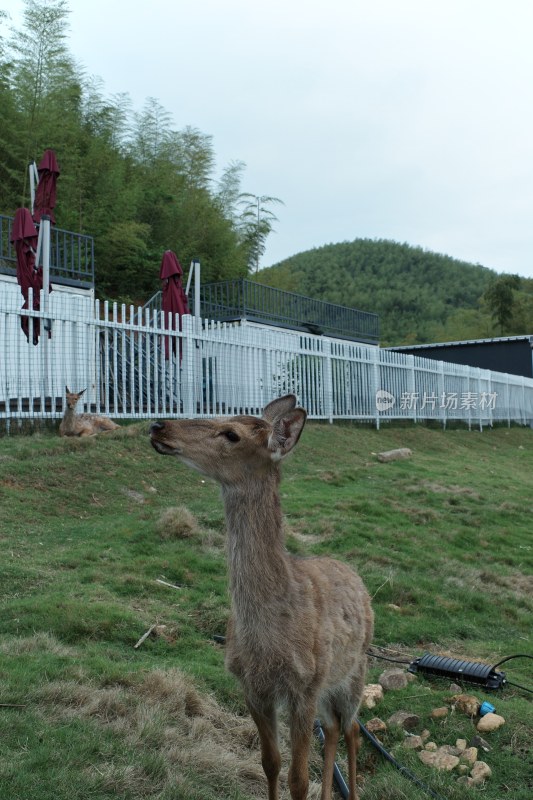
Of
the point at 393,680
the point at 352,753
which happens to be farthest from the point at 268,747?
the point at 393,680

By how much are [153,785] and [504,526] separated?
7.44 meters

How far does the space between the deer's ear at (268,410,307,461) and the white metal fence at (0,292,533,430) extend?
817 centimetres

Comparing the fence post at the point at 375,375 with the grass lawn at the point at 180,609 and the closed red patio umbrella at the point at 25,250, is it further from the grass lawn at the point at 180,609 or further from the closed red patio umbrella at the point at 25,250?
the closed red patio umbrella at the point at 25,250

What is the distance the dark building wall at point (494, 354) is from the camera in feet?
115

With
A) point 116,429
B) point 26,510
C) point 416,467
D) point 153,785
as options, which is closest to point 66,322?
point 116,429

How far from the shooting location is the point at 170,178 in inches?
1086

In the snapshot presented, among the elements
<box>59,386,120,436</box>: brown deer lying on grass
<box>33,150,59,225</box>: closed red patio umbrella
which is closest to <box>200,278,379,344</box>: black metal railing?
<box>33,150,59,225</box>: closed red patio umbrella

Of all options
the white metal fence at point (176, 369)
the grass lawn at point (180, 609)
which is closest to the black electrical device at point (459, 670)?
the grass lawn at point (180, 609)

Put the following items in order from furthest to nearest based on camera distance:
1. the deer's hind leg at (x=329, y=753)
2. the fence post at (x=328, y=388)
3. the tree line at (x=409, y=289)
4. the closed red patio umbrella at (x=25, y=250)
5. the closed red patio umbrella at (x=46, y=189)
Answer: the tree line at (x=409, y=289)
the fence post at (x=328, y=388)
the closed red patio umbrella at (x=46, y=189)
the closed red patio umbrella at (x=25, y=250)
the deer's hind leg at (x=329, y=753)

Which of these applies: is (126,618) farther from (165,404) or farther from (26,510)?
(165,404)

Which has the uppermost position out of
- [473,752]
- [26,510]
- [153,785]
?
[26,510]

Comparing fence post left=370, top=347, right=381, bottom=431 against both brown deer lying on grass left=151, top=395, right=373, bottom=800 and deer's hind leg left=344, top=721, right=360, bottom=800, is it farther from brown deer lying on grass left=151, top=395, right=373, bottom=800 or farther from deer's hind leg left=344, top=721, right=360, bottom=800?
brown deer lying on grass left=151, top=395, right=373, bottom=800

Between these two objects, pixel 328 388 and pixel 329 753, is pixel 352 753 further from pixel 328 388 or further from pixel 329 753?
pixel 328 388

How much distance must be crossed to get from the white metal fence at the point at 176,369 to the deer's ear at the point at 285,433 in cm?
817
